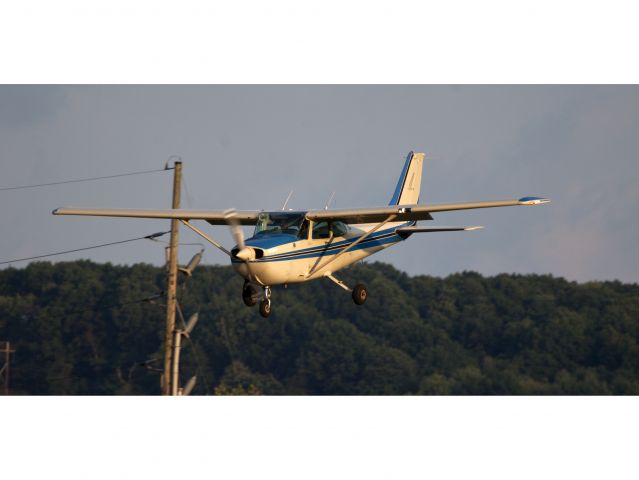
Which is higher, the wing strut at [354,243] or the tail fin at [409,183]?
the tail fin at [409,183]

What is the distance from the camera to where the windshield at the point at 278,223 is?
24.2m

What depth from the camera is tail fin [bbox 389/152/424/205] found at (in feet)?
100.0

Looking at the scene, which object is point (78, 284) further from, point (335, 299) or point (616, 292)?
point (616, 292)

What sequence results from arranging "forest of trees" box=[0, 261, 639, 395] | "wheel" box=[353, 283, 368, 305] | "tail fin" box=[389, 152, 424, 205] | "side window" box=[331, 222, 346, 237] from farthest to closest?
"forest of trees" box=[0, 261, 639, 395]
"tail fin" box=[389, 152, 424, 205]
"wheel" box=[353, 283, 368, 305]
"side window" box=[331, 222, 346, 237]

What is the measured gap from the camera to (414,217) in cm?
2559

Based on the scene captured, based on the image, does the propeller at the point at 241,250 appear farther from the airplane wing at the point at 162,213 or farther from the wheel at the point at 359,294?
the wheel at the point at 359,294

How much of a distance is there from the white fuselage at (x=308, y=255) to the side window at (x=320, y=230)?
100 millimetres

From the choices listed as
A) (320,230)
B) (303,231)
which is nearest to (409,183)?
(320,230)

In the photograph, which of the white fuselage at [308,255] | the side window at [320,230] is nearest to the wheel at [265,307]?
the white fuselage at [308,255]

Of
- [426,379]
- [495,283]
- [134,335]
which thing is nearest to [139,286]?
[134,335]

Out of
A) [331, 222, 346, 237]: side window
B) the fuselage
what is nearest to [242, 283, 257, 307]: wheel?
the fuselage

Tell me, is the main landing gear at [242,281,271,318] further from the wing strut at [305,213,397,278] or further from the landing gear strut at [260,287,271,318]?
the wing strut at [305,213,397,278]

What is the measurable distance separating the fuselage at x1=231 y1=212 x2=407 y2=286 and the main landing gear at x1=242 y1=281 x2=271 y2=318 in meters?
0.43

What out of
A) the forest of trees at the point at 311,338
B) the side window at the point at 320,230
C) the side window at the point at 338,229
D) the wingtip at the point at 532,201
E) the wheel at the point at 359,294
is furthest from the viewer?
the forest of trees at the point at 311,338
